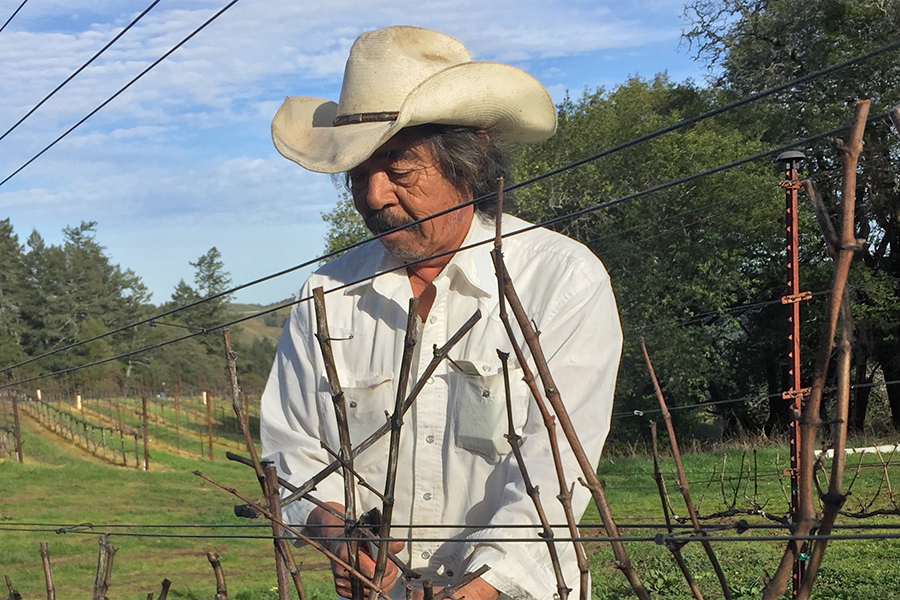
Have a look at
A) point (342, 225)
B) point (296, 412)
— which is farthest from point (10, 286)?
point (296, 412)

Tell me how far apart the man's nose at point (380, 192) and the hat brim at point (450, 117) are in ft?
0.33

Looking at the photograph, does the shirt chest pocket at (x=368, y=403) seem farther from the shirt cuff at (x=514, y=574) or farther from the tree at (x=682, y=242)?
the tree at (x=682, y=242)

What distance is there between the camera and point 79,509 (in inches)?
880

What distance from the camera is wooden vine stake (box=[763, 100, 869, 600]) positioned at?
716 millimetres

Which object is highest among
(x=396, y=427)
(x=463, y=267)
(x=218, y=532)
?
(x=463, y=267)

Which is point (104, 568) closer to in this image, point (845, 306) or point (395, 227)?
point (395, 227)

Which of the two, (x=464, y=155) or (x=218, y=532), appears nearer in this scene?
(x=464, y=155)

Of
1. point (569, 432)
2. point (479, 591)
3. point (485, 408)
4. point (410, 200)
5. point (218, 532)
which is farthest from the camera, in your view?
point (218, 532)

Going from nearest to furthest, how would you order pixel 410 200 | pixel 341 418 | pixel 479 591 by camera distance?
pixel 341 418, pixel 479 591, pixel 410 200

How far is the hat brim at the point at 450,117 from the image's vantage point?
95.5 inches

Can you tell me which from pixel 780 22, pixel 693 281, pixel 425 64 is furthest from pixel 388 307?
pixel 780 22

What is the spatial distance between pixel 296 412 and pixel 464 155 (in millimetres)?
806

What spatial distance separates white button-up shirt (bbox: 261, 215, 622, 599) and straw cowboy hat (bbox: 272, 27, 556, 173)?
0.32 m

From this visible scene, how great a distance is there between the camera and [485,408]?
2.24 metres
